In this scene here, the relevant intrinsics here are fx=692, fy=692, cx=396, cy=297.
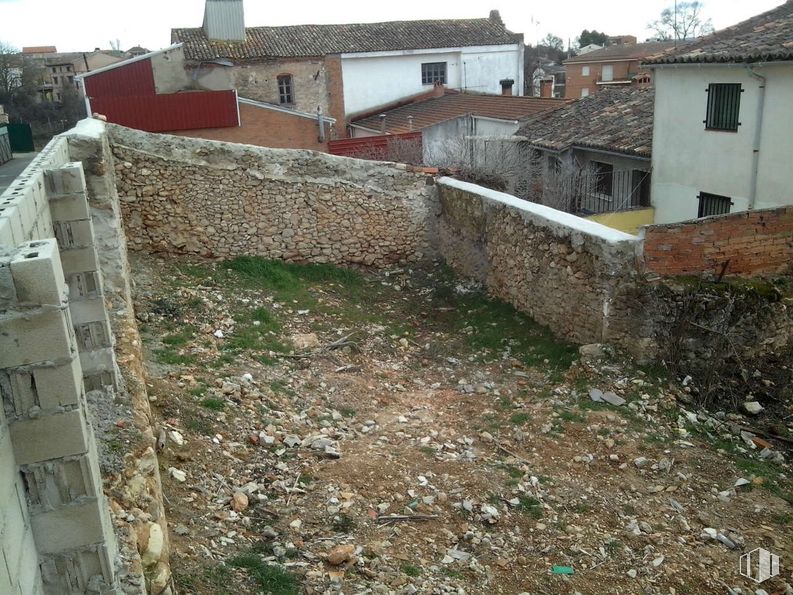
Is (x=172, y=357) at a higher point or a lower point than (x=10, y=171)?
lower

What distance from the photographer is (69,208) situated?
5.48 metres

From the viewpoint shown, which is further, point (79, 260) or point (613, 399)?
point (613, 399)

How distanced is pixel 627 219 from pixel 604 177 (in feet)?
8.04

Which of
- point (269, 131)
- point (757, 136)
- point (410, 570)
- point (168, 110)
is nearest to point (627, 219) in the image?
point (757, 136)

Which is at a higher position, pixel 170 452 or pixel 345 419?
pixel 170 452

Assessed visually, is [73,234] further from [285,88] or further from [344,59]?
[344,59]

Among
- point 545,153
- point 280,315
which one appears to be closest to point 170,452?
point 280,315

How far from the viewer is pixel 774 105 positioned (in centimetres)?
1160

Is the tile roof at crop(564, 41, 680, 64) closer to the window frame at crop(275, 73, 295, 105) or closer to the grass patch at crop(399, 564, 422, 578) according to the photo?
the window frame at crop(275, 73, 295, 105)

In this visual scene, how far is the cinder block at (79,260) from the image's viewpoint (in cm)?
545

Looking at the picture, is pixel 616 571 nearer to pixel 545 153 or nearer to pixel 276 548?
pixel 276 548

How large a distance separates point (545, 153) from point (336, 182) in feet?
23.3

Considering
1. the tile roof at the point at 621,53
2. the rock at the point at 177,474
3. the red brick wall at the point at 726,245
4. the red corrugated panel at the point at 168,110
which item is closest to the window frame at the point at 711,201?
the red brick wall at the point at 726,245

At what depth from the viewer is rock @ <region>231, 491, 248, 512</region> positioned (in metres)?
5.30
